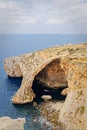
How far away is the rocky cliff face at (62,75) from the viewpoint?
61906 mm

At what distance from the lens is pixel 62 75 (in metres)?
96.2

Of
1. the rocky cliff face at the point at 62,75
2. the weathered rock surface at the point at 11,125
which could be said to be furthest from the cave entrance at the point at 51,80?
the weathered rock surface at the point at 11,125

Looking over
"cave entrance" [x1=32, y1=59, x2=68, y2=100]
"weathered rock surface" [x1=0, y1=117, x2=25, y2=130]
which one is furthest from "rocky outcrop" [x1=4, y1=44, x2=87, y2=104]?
"weathered rock surface" [x1=0, y1=117, x2=25, y2=130]

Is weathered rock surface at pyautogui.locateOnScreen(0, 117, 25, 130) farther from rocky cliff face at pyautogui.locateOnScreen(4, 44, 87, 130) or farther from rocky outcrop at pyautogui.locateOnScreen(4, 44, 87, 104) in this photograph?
rocky outcrop at pyautogui.locateOnScreen(4, 44, 87, 104)

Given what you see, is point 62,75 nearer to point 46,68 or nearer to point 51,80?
point 51,80

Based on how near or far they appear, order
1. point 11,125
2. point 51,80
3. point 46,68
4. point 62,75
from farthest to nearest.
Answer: point 51,80, point 46,68, point 62,75, point 11,125

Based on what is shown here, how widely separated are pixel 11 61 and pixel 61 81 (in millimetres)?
24770

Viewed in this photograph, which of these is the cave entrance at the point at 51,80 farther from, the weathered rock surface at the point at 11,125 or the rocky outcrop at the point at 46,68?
the weathered rock surface at the point at 11,125

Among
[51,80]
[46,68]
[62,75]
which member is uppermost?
[46,68]

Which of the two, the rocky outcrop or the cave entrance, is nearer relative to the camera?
the rocky outcrop

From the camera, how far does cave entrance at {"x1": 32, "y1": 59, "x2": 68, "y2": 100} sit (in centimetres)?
9200

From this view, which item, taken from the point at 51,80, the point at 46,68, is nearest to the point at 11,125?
the point at 46,68

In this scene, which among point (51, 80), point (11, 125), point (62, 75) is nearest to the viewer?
point (11, 125)

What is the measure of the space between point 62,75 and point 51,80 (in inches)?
156
